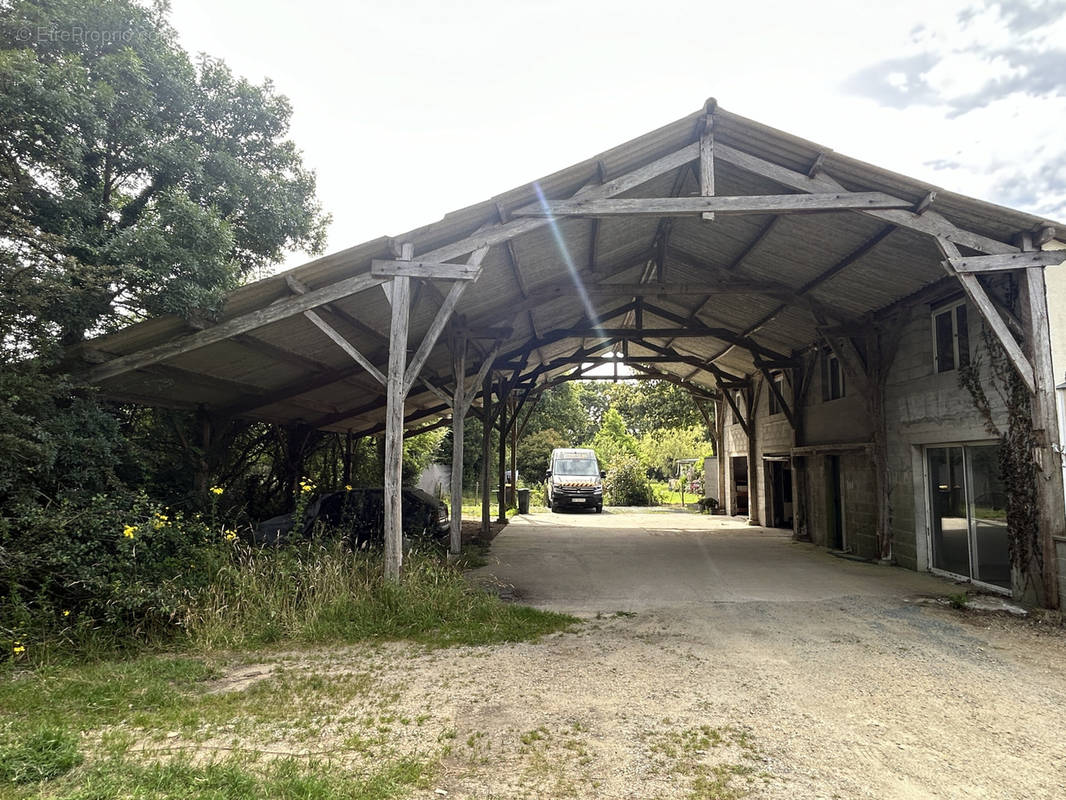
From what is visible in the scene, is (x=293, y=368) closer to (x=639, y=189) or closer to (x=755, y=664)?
(x=639, y=189)

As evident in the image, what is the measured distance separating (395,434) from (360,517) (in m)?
3.28

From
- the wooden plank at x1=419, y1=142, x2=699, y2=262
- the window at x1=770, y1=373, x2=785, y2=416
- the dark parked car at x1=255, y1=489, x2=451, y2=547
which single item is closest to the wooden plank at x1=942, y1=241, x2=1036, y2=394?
the wooden plank at x1=419, y1=142, x2=699, y2=262

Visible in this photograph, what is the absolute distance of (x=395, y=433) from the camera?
21.8ft

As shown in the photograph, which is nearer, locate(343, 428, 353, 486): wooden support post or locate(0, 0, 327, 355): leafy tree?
locate(0, 0, 327, 355): leafy tree

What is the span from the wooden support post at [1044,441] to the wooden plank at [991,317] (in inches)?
3.8

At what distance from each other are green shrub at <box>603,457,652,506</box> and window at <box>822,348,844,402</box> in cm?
1402

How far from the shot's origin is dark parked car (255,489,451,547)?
8.92m

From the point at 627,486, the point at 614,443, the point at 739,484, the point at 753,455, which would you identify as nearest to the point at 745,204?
the point at 753,455

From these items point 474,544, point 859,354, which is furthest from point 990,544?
point 474,544

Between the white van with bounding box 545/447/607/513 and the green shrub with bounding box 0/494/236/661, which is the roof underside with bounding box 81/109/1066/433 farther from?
the white van with bounding box 545/447/607/513

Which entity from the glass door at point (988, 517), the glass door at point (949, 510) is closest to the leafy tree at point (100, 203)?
the glass door at point (988, 517)

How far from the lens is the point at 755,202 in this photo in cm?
677

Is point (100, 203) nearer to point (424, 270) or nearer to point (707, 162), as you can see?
point (424, 270)

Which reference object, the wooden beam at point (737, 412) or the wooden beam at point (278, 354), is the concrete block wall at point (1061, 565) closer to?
the wooden beam at point (278, 354)
